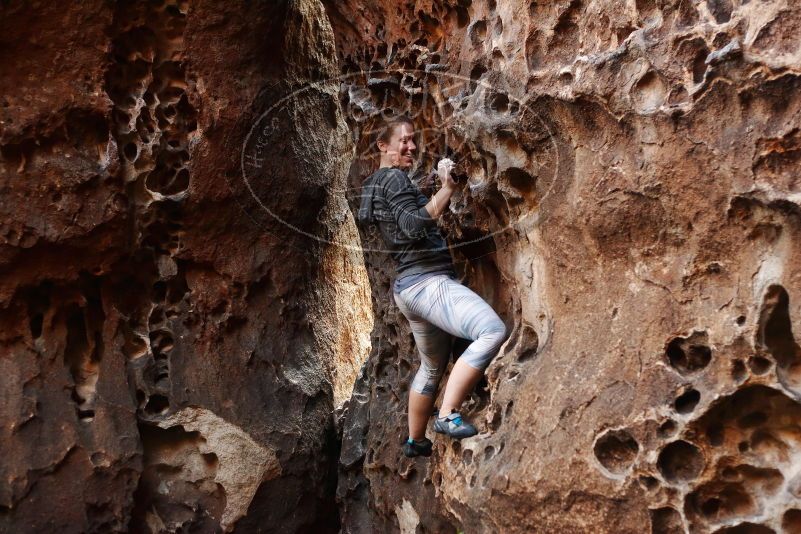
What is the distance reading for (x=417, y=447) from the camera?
4.45 metres

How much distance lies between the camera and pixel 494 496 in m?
3.69

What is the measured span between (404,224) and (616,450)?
139 cm

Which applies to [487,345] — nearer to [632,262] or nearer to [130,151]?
[632,262]

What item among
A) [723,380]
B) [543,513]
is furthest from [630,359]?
[543,513]

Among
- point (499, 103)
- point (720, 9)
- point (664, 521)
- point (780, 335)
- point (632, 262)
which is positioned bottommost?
point (664, 521)

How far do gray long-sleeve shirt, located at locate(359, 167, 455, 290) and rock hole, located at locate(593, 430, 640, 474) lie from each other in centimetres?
122

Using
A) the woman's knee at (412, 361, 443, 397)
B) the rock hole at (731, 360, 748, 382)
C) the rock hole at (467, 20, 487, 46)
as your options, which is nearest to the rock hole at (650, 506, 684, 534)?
the rock hole at (731, 360, 748, 382)

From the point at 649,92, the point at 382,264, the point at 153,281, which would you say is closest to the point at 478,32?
the point at 649,92

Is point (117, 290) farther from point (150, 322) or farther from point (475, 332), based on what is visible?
point (475, 332)

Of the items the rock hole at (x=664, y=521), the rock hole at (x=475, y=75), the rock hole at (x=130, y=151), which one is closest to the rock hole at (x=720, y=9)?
the rock hole at (x=475, y=75)

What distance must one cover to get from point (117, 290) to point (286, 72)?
1661 millimetres

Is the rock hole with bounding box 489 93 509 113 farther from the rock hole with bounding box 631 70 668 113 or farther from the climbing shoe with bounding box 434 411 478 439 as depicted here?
the climbing shoe with bounding box 434 411 478 439

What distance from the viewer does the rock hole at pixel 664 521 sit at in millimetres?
3193

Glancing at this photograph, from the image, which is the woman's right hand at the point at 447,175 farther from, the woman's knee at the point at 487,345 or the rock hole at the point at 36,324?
the rock hole at the point at 36,324
